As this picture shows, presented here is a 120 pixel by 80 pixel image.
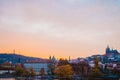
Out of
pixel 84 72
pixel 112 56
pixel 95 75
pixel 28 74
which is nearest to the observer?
pixel 95 75

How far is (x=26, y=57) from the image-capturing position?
408ft

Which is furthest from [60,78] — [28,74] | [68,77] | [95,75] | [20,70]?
[20,70]

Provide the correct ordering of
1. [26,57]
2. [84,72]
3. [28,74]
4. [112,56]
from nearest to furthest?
[28,74] → [84,72] → [112,56] → [26,57]

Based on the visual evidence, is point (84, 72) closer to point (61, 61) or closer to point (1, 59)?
point (61, 61)

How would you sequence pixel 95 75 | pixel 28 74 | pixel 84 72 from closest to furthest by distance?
pixel 95 75
pixel 28 74
pixel 84 72

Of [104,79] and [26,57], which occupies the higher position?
[26,57]

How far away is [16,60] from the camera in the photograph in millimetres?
115875

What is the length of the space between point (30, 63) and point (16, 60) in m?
12.9

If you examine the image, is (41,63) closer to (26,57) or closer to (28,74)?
(26,57)

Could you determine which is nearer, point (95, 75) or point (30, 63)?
point (95, 75)

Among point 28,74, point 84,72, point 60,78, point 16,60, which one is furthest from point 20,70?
point 16,60

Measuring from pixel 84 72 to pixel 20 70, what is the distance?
1485cm

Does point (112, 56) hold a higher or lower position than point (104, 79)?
higher

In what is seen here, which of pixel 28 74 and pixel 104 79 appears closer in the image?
pixel 104 79
